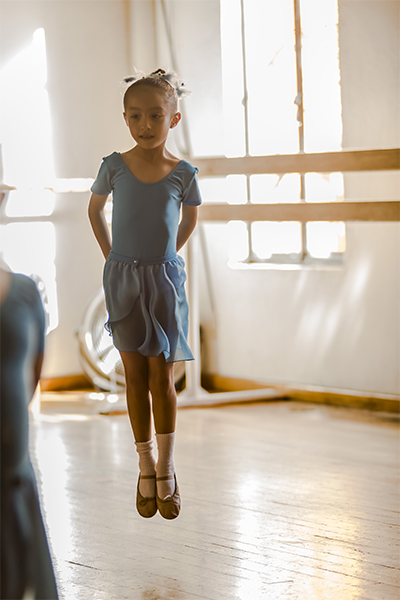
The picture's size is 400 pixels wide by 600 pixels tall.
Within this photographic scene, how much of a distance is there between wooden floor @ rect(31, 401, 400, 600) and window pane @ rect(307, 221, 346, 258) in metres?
1.01

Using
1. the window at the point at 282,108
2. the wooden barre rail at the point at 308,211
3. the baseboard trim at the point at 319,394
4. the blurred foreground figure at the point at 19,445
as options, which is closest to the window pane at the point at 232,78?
the window at the point at 282,108

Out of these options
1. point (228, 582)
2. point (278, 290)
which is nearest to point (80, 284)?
point (278, 290)

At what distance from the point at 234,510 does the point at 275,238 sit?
264cm

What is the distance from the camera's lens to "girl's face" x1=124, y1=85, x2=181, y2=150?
2021 mm

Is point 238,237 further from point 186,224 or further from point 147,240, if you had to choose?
point 147,240

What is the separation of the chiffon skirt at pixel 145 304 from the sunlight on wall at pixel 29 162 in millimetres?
3404

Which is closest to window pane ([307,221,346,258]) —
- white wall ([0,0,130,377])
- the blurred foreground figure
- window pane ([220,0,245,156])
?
window pane ([220,0,245,156])

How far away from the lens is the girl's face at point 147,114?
2.02 meters

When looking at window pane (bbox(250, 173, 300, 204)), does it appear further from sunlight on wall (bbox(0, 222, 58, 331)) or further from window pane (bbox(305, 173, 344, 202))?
sunlight on wall (bbox(0, 222, 58, 331))

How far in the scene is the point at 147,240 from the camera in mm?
A: 2025

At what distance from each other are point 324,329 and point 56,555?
9.24 feet

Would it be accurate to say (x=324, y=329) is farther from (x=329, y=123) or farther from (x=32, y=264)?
(x=32, y=264)

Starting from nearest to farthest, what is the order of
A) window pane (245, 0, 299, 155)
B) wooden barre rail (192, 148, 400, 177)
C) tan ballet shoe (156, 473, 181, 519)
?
tan ballet shoe (156, 473, 181, 519) → wooden barre rail (192, 148, 400, 177) → window pane (245, 0, 299, 155)

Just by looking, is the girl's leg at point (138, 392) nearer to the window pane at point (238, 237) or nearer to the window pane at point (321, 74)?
the window pane at point (321, 74)
